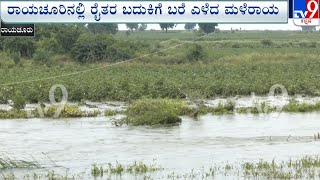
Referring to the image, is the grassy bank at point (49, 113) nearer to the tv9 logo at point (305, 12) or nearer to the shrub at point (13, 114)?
the shrub at point (13, 114)

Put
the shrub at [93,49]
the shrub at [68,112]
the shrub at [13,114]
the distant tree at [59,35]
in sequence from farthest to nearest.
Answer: the distant tree at [59,35] → the shrub at [93,49] → the shrub at [68,112] → the shrub at [13,114]

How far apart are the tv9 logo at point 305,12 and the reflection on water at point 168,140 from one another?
4.09 metres

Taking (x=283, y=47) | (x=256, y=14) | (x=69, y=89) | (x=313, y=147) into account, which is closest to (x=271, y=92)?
(x=69, y=89)

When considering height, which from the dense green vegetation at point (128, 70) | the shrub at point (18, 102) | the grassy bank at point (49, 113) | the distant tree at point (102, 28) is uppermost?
the distant tree at point (102, 28)

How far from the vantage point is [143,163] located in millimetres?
16031

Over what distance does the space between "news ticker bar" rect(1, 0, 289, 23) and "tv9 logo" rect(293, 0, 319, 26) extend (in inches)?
8.3

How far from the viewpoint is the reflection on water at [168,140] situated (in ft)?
55.0

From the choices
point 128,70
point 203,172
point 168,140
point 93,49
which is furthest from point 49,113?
point 93,49

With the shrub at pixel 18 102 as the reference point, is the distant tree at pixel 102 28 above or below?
above

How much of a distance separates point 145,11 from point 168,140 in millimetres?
6687

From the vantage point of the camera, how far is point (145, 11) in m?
13.2

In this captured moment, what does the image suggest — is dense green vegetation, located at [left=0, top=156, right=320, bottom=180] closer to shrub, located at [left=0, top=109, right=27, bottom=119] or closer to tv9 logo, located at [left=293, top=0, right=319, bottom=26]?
tv9 logo, located at [left=293, top=0, right=319, bottom=26]

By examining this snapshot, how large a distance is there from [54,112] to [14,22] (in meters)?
10.9

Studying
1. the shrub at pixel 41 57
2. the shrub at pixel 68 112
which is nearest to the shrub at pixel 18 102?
the shrub at pixel 68 112
